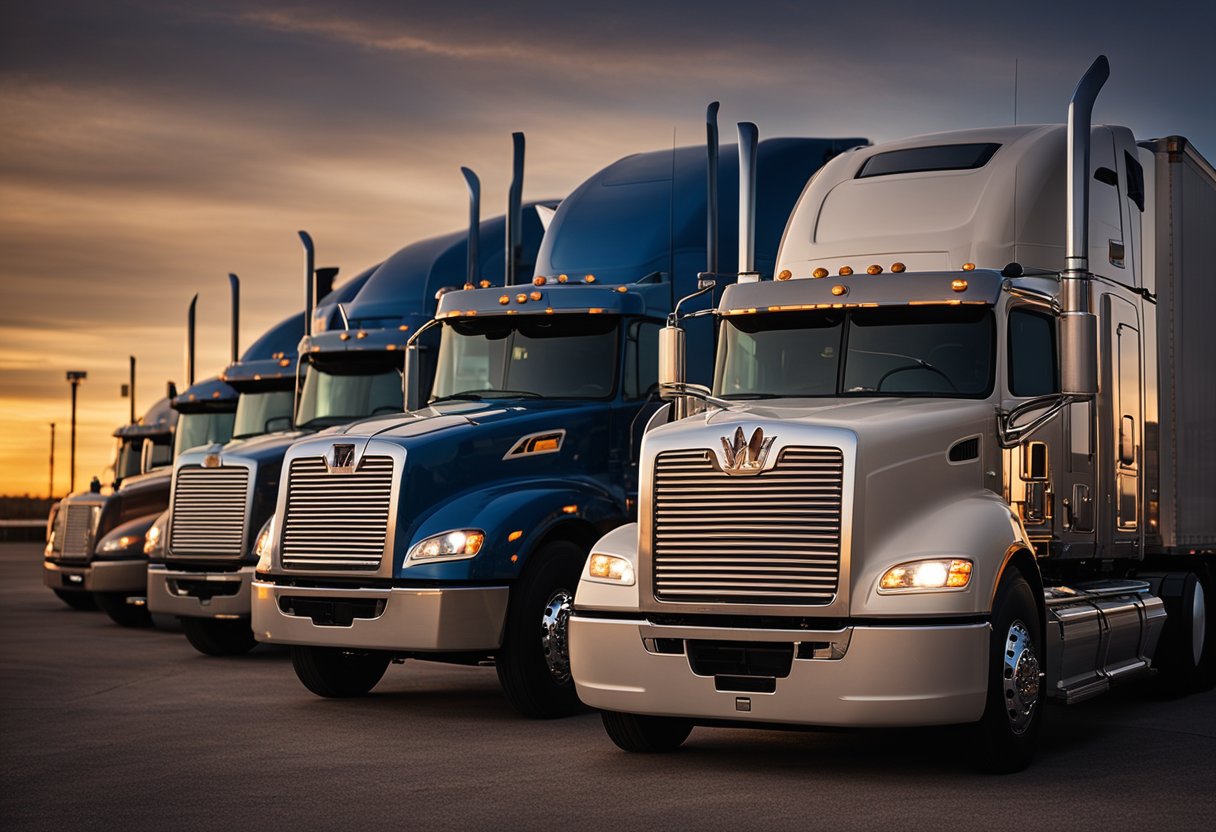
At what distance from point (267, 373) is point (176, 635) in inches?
134

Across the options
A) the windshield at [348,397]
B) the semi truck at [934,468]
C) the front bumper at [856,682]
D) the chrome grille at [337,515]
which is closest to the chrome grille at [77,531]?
the windshield at [348,397]

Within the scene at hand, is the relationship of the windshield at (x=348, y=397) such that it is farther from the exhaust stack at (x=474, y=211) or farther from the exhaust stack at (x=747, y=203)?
the exhaust stack at (x=747, y=203)

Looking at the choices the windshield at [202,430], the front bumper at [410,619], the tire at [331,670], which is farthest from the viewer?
the windshield at [202,430]

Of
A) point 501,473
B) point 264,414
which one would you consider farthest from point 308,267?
point 501,473

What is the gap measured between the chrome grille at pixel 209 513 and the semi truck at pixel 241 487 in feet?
0.03

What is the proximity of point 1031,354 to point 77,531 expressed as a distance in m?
15.9

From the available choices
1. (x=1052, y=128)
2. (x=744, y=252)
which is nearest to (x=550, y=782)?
(x=744, y=252)

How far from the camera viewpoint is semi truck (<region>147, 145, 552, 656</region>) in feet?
57.2

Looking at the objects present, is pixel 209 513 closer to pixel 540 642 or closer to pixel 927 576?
pixel 540 642

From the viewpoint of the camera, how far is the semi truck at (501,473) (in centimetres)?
1271

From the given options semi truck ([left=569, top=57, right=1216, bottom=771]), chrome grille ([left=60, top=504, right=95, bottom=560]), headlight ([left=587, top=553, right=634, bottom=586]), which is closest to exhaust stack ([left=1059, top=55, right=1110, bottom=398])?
semi truck ([left=569, top=57, right=1216, bottom=771])

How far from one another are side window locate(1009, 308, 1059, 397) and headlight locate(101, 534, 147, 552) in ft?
44.8

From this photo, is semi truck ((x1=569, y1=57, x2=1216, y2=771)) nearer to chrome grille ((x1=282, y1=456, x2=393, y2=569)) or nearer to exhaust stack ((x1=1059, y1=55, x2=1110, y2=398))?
exhaust stack ((x1=1059, y1=55, x2=1110, y2=398))

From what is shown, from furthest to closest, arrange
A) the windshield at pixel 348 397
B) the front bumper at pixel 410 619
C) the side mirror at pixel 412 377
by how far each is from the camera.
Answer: the windshield at pixel 348 397
the side mirror at pixel 412 377
the front bumper at pixel 410 619
